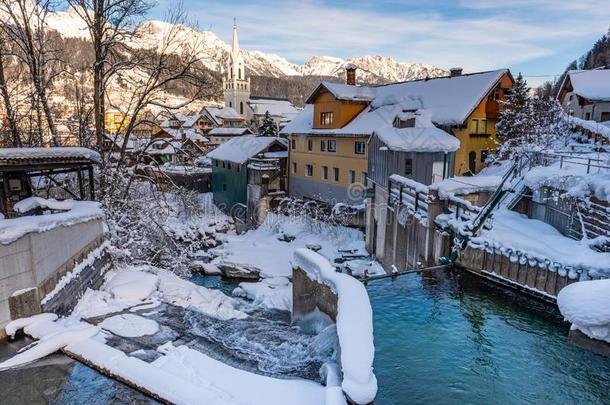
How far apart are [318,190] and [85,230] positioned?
22.6 meters

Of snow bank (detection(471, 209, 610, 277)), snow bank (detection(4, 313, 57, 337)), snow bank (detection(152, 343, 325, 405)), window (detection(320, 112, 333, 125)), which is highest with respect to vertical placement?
window (detection(320, 112, 333, 125))

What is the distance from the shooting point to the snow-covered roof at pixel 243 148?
34250 millimetres

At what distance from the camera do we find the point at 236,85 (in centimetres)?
9594

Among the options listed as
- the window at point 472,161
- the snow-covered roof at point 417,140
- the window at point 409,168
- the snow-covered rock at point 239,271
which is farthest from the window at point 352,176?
the snow-covered rock at point 239,271

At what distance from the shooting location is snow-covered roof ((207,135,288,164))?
112 ft

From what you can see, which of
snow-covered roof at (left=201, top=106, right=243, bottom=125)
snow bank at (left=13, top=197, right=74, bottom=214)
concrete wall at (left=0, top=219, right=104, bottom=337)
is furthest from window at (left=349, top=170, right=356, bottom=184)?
snow-covered roof at (left=201, top=106, right=243, bottom=125)

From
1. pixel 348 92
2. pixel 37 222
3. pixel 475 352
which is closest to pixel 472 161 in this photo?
pixel 348 92

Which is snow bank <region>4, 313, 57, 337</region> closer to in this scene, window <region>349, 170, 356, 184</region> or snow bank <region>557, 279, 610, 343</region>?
snow bank <region>557, 279, 610, 343</region>

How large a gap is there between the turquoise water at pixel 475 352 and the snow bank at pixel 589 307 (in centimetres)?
324

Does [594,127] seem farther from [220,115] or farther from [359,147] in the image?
[220,115]

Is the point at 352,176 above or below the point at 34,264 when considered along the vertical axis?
below

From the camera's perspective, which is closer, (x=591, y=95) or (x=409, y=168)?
(x=409, y=168)

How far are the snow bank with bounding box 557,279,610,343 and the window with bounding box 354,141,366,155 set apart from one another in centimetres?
2360

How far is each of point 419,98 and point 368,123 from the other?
14.0 ft
